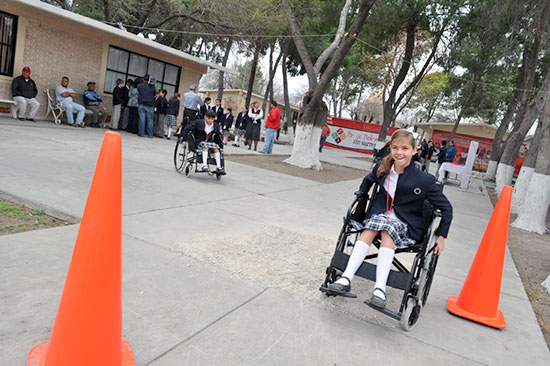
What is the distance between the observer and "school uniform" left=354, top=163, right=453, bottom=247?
118 inches

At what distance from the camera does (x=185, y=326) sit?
7.95 feet

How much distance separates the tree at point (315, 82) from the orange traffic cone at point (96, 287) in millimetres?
10188

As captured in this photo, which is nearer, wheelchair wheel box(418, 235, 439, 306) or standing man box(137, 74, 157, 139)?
wheelchair wheel box(418, 235, 439, 306)

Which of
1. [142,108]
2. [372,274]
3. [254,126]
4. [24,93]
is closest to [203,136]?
[372,274]

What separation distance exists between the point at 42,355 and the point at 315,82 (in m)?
10.8

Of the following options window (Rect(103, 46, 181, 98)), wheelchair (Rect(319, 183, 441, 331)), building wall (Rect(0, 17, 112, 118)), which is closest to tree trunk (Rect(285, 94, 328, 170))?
window (Rect(103, 46, 181, 98))

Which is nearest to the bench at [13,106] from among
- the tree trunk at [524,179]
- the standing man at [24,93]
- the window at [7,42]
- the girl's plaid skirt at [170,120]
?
the standing man at [24,93]

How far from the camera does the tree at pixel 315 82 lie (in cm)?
1151

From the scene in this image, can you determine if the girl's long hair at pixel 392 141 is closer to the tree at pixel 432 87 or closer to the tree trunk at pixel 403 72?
the tree trunk at pixel 403 72

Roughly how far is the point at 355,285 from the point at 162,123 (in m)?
11.8

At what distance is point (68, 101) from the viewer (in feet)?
39.0

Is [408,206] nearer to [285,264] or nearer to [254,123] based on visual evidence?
[285,264]

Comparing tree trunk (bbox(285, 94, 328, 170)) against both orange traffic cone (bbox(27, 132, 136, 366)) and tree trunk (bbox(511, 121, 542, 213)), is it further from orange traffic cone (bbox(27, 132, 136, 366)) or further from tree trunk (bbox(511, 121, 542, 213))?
orange traffic cone (bbox(27, 132, 136, 366))

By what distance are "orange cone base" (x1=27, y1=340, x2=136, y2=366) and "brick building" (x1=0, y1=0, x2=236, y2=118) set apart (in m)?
10.9
